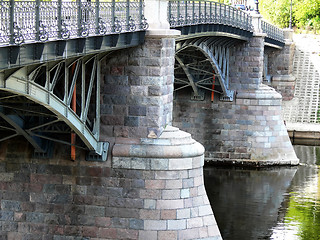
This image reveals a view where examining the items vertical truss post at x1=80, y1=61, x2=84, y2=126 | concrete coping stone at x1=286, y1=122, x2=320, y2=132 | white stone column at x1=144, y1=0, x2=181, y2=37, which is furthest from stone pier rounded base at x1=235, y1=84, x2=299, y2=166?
vertical truss post at x1=80, y1=61, x2=84, y2=126

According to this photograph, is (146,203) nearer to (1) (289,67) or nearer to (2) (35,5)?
(2) (35,5)

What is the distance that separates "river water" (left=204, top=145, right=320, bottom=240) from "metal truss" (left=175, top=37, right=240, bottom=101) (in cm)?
416

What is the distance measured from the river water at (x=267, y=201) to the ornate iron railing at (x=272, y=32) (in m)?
9.00

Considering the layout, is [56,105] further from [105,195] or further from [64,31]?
[105,195]

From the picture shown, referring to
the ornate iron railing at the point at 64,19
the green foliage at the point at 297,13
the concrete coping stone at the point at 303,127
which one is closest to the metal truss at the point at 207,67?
the concrete coping stone at the point at 303,127

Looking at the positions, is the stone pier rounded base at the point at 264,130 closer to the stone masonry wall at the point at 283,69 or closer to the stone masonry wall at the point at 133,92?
the stone masonry wall at the point at 283,69

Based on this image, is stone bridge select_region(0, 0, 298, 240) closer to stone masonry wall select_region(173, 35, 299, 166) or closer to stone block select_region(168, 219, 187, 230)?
stone block select_region(168, 219, 187, 230)

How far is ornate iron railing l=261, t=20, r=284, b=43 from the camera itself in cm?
5113

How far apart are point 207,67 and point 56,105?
2240 centimetres

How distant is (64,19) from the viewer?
65.0 feet

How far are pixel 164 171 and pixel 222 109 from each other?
19824mm

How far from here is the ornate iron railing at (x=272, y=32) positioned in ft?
168

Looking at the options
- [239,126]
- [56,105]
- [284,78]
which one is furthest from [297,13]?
[56,105]

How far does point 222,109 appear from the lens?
1726 inches
